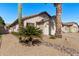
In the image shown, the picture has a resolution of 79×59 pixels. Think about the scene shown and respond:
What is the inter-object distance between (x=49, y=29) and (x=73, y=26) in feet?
19.7

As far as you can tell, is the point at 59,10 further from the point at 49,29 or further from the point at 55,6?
the point at 49,29

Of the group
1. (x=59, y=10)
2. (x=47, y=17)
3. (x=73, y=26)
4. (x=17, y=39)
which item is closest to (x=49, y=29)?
(x=47, y=17)

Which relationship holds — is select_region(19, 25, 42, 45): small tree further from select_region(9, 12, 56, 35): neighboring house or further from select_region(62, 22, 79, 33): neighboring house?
select_region(62, 22, 79, 33): neighboring house

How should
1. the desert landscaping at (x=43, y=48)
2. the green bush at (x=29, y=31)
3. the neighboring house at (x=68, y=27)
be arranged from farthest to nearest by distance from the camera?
the neighboring house at (x=68, y=27), the green bush at (x=29, y=31), the desert landscaping at (x=43, y=48)

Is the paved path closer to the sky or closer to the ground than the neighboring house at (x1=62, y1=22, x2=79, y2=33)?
closer to the ground

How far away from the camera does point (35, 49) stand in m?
7.78

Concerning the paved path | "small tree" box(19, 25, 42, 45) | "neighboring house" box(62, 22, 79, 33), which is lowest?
the paved path

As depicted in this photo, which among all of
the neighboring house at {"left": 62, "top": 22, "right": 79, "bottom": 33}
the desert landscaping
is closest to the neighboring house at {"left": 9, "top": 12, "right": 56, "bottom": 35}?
the neighboring house at {"left": 62, "top": 22, "right": 79, "bottom": 33}

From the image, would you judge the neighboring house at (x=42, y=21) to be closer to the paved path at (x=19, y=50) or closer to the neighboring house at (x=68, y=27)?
the neighboring house at (x=68, y=27)

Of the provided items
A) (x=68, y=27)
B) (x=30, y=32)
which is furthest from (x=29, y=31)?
(x=68, y=27)

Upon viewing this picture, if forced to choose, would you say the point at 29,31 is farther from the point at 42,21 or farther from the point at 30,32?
the point at 42,21

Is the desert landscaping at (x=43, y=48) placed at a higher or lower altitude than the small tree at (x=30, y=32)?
lower

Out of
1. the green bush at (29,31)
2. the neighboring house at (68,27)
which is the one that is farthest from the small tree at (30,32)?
the neighboring house at (68,27)

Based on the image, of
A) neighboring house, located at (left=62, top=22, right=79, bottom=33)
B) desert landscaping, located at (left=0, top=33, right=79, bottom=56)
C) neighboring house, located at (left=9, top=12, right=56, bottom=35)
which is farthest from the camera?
neighboring house, located at (left=62, top=22, right=79, bottom=33)
